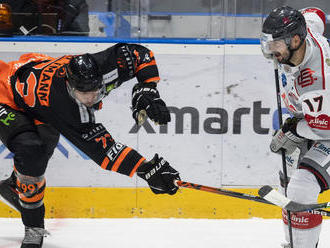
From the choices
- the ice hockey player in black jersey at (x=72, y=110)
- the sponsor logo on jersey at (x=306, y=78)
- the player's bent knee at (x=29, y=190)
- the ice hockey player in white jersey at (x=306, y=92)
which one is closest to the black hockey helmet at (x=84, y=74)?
the ice hockey player in black jersey at (x=72, y=110)

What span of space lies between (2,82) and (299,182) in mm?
1595

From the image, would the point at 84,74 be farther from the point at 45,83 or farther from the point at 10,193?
the point at 10,193

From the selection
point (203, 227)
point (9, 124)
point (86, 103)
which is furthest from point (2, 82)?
point (203, 227)

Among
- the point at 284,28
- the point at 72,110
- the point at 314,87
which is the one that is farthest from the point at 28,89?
the point at 314,87

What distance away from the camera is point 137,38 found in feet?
12.0

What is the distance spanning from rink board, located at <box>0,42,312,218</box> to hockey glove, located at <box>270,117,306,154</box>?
822 millimetres

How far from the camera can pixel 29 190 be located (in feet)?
9.53

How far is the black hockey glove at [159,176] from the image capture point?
2578mm

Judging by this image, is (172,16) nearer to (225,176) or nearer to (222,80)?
(222,80)

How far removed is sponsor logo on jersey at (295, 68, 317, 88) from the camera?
97.6 inches

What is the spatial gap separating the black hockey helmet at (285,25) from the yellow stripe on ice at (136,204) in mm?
1473

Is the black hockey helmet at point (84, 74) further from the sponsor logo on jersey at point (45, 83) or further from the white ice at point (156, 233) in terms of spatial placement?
the white ice at point (156, 233)

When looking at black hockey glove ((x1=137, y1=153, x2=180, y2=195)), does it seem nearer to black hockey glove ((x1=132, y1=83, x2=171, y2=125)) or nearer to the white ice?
black hockey glove ((x1=132, y1=83, x2=171, y2=125))

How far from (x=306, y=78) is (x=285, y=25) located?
0.83 feet
